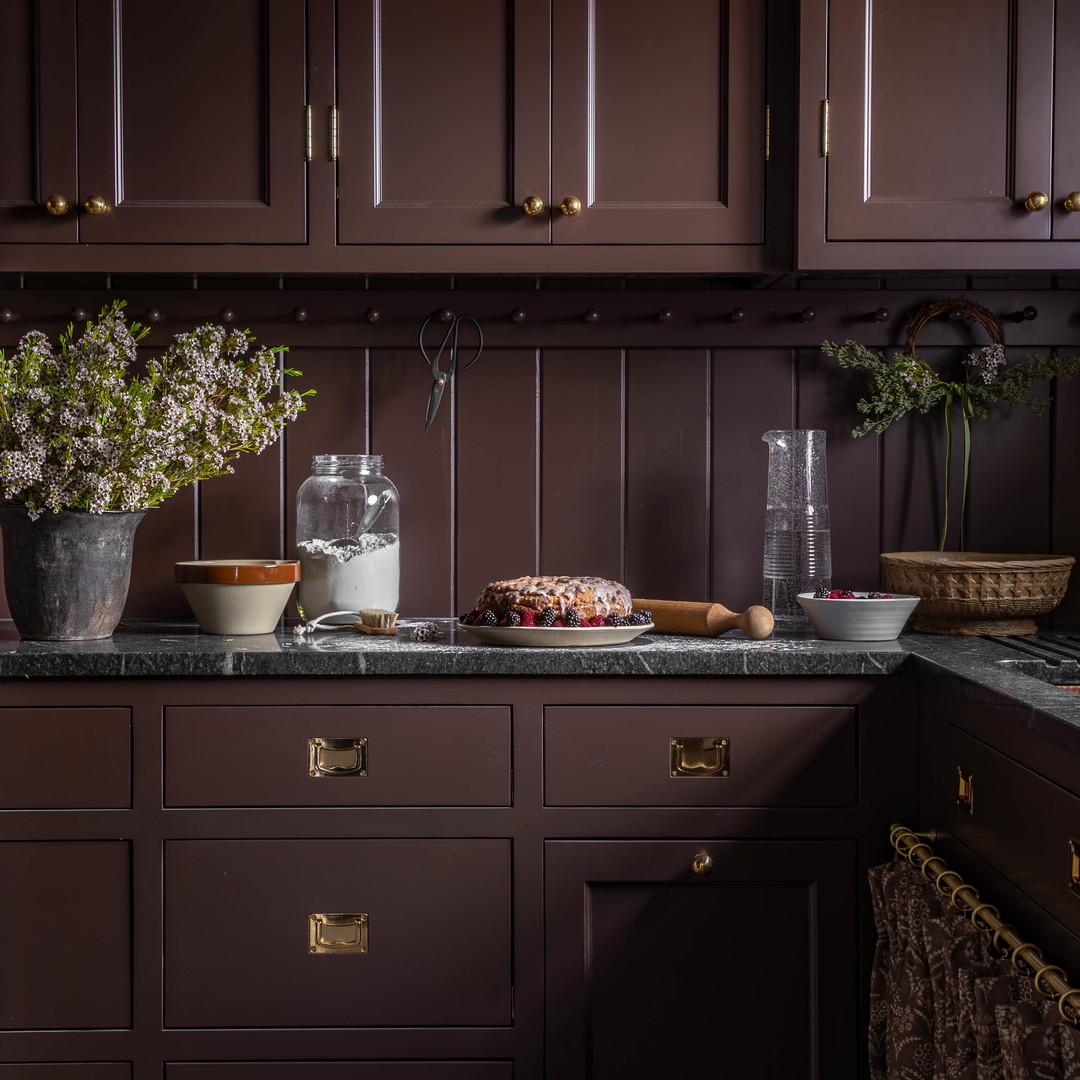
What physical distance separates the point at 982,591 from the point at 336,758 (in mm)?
1148

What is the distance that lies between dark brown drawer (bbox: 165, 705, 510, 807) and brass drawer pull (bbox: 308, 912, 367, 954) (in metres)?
0.18

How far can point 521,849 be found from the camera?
5.60ft

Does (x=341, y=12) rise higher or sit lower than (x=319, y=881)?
higher

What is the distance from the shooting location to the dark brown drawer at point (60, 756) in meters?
1.69

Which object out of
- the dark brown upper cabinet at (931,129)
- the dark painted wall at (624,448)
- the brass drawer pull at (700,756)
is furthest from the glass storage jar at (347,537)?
the dark brown upper cabinet at (931,129)

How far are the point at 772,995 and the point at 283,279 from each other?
1.63 meters

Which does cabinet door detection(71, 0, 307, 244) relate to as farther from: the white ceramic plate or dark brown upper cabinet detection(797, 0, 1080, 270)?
dark brown upper cabinet detection(797, 0, 1080, 270)

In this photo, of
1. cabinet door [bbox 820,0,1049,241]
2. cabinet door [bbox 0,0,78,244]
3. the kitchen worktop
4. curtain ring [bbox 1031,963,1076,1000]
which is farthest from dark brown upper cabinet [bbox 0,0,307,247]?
curtain ring [bbox 1031,963,1076,1000]

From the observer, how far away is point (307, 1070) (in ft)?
5.57

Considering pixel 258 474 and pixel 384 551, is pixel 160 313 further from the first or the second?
pixel 384 551

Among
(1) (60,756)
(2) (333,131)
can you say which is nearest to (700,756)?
(1) (60,756)

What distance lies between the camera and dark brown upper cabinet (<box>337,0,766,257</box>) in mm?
1930

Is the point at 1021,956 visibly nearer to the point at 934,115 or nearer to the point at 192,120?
the point at 934,115

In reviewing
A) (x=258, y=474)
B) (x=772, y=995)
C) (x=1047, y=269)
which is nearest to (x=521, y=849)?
(x=772, y=995)
